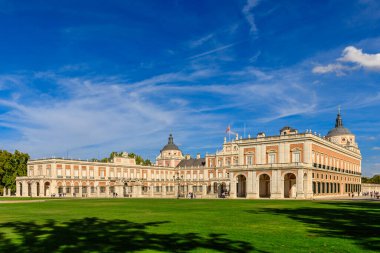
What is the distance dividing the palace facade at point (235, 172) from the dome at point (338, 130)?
235mm

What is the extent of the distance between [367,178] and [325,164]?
102 metres

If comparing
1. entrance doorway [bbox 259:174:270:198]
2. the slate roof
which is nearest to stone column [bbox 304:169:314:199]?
entrance doorway [bbox 259:174:270:198]

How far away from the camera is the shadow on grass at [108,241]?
1177 cm

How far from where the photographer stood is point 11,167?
87812 mm

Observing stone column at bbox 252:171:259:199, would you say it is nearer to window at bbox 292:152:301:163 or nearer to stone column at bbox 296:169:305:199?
window at bbox 292:152:301:163

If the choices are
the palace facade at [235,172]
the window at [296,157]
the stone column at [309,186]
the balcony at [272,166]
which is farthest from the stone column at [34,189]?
the stone column at [309,186]

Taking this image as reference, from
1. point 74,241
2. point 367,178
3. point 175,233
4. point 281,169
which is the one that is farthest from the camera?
point 367,178

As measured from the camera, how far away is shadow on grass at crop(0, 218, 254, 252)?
38.6 feet

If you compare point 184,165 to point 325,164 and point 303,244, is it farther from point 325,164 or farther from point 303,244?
point 303,244

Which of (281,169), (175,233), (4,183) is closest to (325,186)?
(281,169)

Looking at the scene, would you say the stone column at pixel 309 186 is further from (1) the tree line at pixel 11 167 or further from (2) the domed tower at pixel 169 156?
(2) the domed tower at pixel 169 156

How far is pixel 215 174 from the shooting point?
104438mm

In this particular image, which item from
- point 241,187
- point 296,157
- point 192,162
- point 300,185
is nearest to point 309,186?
point 300,185

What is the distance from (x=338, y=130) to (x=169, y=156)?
50100mm
